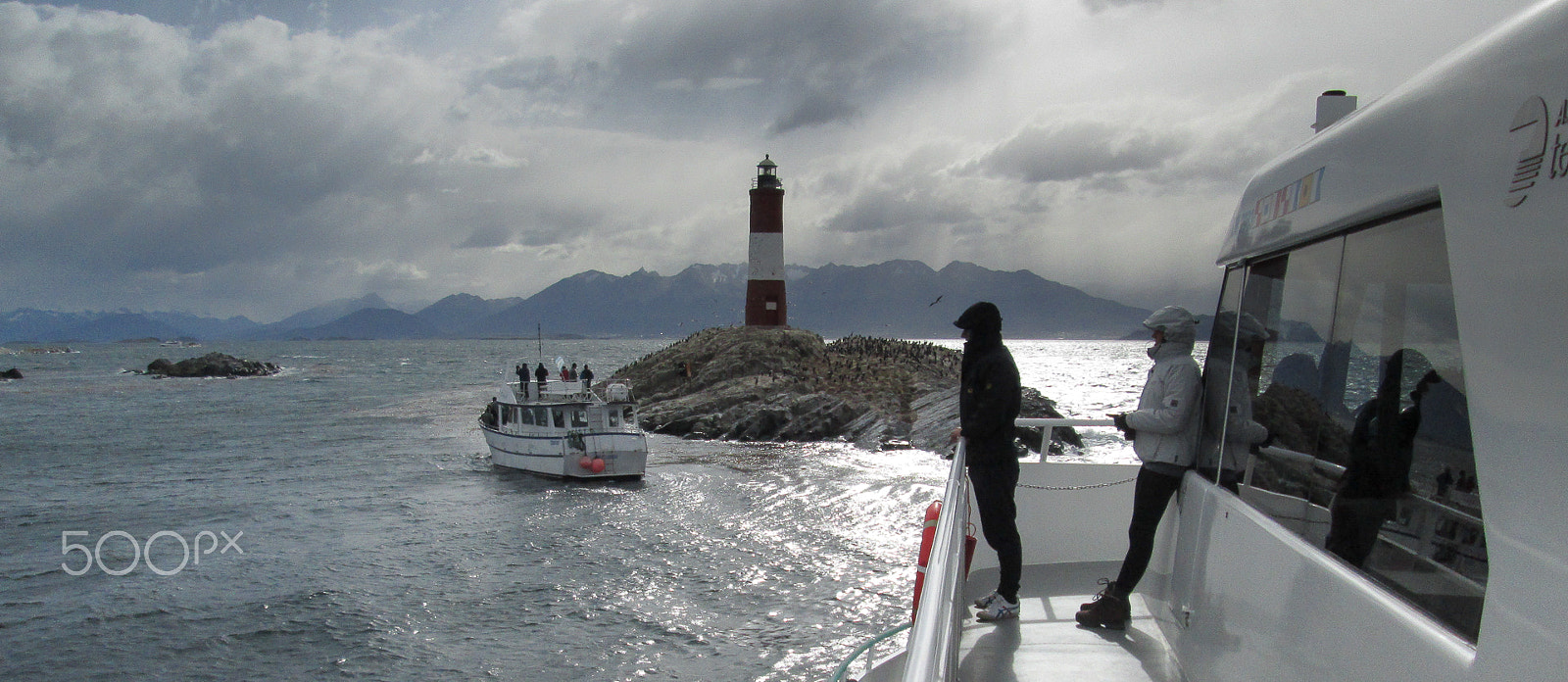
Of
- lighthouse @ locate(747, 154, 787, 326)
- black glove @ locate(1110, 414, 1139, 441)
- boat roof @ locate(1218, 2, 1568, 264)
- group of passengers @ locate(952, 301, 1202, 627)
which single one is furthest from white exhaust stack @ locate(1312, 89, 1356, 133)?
lighthouse @ locate(747, 154, 787, 326)

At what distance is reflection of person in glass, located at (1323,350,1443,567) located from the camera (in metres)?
2.84

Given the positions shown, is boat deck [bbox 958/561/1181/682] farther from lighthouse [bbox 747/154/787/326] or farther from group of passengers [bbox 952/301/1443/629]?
lighthouse [bbox 747/154/787/326]

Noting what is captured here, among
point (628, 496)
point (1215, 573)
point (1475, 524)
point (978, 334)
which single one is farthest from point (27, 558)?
point (1475, 524)

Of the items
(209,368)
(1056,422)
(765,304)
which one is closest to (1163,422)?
(1056,422)

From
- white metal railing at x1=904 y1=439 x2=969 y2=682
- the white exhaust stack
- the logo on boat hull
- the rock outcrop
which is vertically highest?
the white exhaust stack

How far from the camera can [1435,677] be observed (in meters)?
2.37

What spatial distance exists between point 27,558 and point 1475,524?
85.2ft

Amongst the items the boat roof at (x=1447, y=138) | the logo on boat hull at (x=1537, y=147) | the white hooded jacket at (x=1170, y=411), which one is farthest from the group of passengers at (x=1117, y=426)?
the logo on boat hull at (x=1537, y=147)

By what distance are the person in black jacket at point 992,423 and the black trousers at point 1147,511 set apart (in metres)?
0.73

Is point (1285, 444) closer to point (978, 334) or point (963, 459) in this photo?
point (963, 459)

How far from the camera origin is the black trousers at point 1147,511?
527 cm

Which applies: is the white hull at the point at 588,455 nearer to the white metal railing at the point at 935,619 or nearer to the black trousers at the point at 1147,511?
the black trousers at the point at 1147,511

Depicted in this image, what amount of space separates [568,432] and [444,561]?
9831mm

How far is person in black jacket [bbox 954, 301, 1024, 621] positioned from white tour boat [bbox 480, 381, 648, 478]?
22.7m
